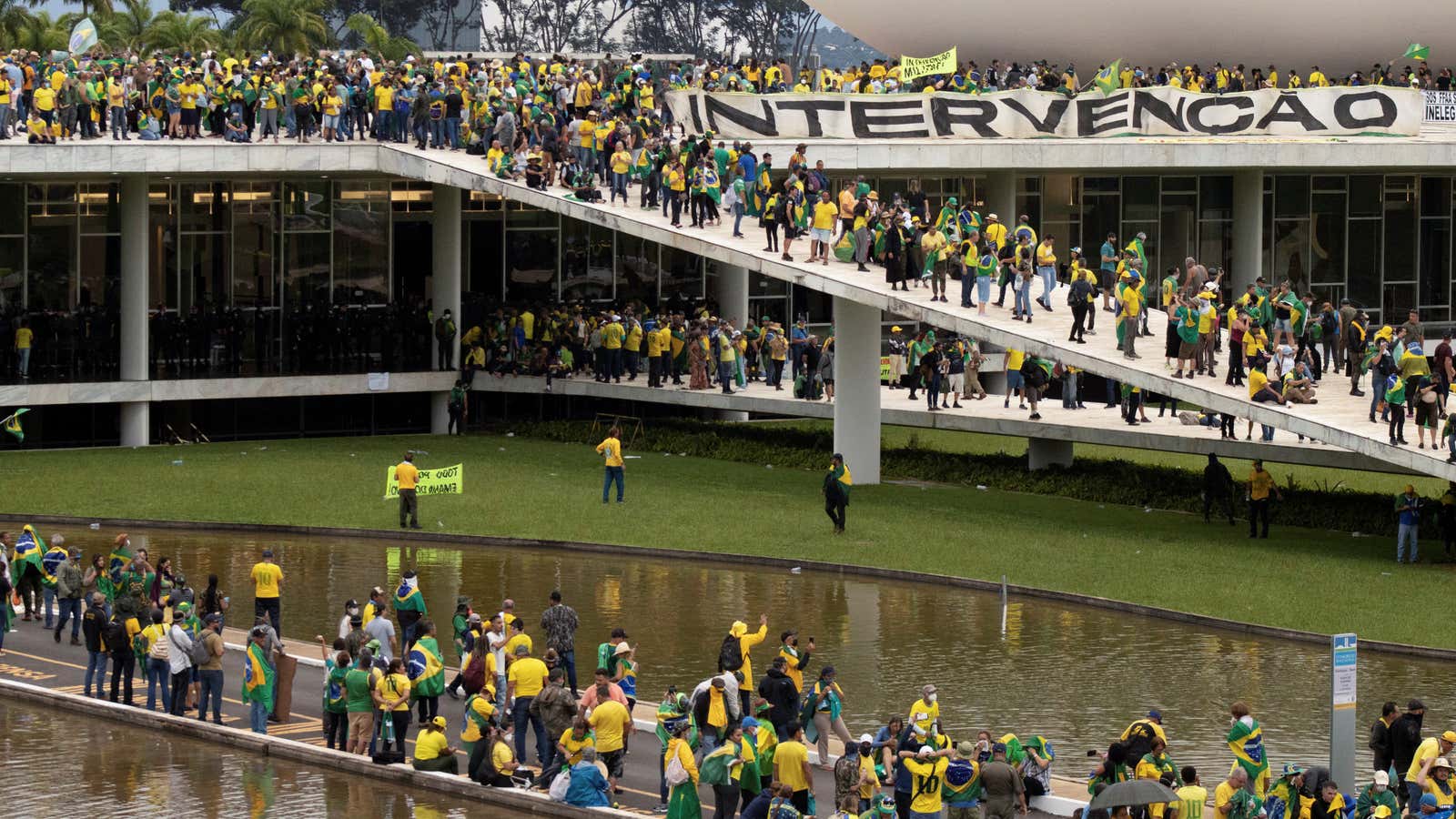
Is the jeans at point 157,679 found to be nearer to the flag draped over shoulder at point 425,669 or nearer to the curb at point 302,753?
the curb at point 302,753

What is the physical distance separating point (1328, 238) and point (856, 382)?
74.8 feet

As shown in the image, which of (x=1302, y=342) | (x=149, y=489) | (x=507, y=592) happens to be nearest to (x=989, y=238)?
(x=1302, y=342)

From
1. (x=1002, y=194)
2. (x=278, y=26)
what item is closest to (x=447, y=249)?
(x=1002, y=194)

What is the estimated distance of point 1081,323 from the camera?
32.4 metres

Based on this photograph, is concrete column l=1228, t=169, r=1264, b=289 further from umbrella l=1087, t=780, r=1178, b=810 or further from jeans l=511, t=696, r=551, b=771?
umbrella l=1087, t=780, r=1178, b=810

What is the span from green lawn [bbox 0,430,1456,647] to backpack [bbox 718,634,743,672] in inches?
336

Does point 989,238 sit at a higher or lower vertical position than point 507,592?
higher

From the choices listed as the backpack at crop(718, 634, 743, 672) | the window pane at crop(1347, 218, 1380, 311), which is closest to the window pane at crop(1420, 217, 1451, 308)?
the window pane at crop(1347, 218, 1380, 311)

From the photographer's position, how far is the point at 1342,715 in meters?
18.4

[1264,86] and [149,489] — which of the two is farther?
A: [1264,86]

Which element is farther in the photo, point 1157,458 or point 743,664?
point 1157,458

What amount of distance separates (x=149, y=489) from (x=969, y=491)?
13279 mm

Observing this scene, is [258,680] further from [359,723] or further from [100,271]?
[100,271]

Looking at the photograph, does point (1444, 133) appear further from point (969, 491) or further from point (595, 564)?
point (595, 564)
